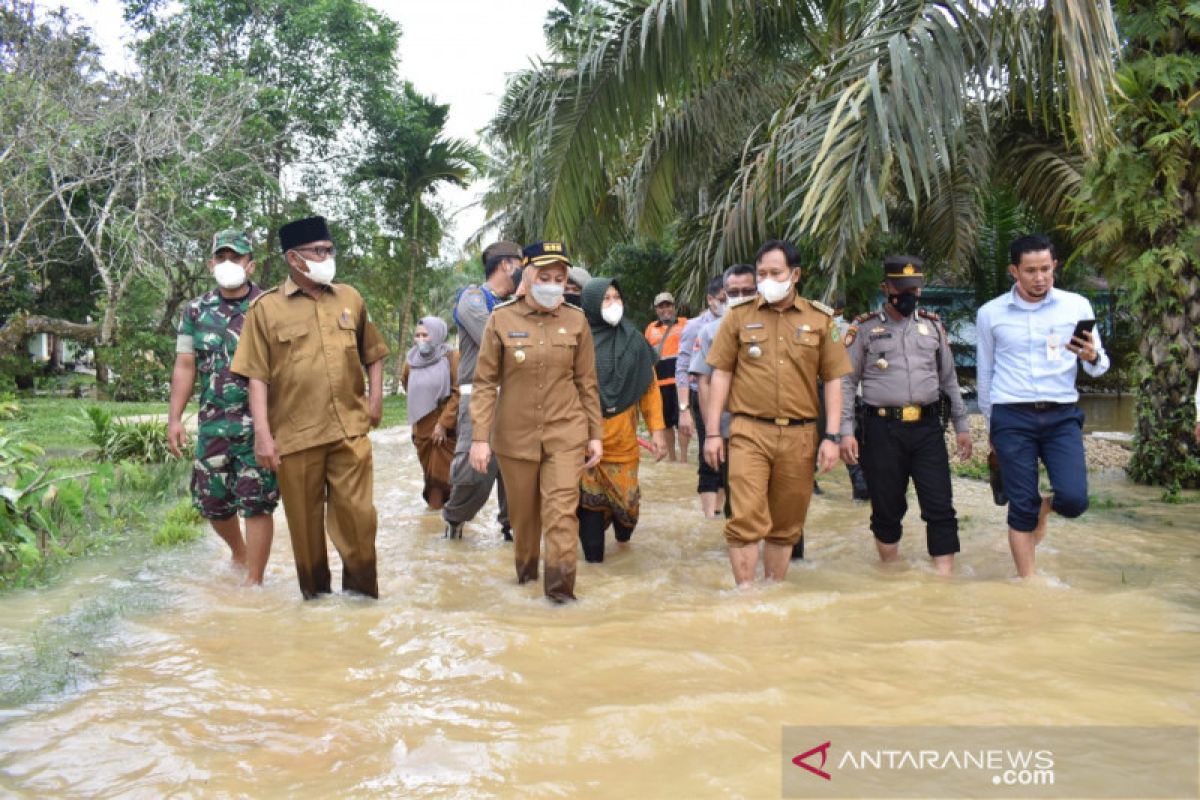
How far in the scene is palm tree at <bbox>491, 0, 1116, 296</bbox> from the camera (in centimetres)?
591

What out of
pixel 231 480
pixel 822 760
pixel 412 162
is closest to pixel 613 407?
pixel 231 480

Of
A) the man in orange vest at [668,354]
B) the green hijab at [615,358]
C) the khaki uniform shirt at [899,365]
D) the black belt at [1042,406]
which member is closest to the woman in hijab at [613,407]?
the green hijab at [615,358]

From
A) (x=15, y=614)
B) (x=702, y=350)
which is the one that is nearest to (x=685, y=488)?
(x=702, y=350)

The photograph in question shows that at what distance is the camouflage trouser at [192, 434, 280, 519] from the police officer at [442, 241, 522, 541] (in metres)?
1.54

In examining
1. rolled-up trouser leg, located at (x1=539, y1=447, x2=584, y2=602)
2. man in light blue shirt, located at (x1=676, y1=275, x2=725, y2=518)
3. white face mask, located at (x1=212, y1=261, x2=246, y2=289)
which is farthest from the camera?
man in light blue shirt, located at (x1=676, y1=275, x2=725, y2=518)

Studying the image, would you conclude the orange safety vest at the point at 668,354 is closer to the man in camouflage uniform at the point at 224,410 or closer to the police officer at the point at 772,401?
the police officer at the point at 772,401

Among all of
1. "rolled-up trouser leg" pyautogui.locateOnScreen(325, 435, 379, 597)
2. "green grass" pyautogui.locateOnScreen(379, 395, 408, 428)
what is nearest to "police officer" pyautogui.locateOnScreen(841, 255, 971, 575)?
"rolled-up trouser leg" pyautogui.locateOnScreen(325, 435, 379, 597)

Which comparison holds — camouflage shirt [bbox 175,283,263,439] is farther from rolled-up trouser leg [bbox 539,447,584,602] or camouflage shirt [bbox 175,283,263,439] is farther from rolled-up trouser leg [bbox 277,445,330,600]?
rolled-up trouser leg [bbox 539,447,584,602]

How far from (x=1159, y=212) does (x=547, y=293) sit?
5.82 metres

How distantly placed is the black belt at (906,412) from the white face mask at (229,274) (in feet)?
12.3

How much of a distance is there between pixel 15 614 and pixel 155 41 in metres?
23.0

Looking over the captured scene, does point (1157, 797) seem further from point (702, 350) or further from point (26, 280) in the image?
point (26, 280)

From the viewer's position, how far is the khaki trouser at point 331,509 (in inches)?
197

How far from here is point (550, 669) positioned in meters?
3.96
